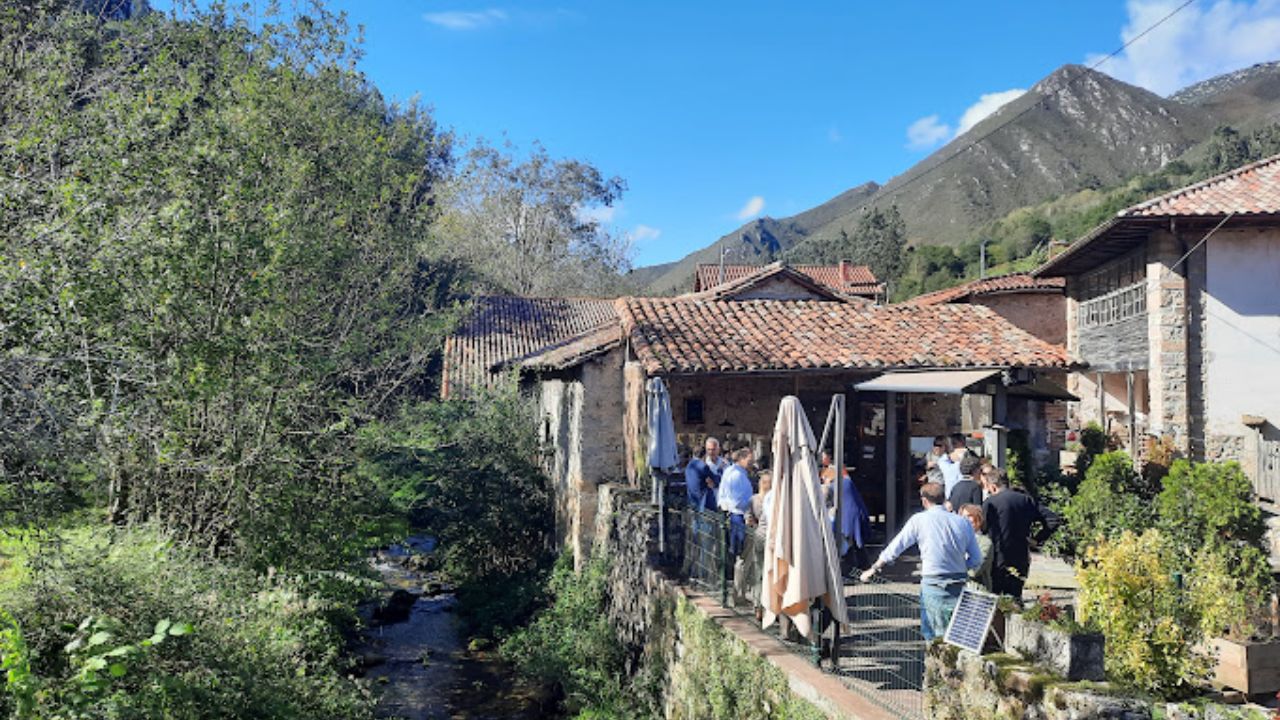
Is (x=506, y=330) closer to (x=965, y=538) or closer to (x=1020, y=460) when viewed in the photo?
(x=1020, y=460)

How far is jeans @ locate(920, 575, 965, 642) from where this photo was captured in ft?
21.1

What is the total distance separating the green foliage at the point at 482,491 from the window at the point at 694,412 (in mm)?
4200

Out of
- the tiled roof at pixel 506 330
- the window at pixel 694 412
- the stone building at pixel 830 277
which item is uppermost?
the stone building at pixel 830 277

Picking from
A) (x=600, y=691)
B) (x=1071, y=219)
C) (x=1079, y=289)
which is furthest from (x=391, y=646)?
(x=1071, y=219)

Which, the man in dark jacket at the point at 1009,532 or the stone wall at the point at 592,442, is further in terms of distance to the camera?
the stone wall at the point at 592,442

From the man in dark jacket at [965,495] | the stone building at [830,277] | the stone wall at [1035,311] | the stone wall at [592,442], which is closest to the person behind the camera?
the man in dark jacket at [965,495]

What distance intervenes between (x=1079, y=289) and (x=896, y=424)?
9800 millimetres

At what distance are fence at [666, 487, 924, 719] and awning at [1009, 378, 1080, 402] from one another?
3.41m

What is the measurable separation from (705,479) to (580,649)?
9.60 feet

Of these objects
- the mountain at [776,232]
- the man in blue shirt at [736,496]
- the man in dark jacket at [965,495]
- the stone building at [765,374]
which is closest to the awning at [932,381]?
the stone building at [765,374]

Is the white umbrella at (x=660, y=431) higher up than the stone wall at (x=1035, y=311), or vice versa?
the stone wall at (x=1035, y=311)

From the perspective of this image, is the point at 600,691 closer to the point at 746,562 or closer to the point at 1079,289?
the point at 746,562

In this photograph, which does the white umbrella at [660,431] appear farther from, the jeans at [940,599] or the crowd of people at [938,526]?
the jeans at [940,599]

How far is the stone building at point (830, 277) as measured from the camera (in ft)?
132
